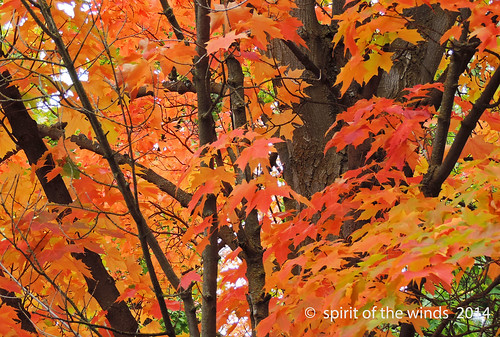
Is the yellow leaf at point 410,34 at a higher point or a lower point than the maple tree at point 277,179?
higher

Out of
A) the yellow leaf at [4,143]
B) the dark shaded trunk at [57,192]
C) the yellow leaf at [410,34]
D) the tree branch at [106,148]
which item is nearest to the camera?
the tree branch at [106,148]

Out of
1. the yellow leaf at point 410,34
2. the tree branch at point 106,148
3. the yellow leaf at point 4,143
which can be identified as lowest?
the tree branch at point 106,148

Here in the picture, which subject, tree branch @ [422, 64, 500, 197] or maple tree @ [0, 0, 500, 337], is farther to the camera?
tree branch @ [422, 64, 500, 197]

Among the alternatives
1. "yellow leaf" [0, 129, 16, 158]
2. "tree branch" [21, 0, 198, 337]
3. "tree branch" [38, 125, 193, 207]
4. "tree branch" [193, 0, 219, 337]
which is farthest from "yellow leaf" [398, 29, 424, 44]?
"yellow leaf" [0, 129, 16, 158]

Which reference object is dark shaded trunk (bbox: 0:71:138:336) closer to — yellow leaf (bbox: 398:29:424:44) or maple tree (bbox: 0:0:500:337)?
maple tree (bbox: 0:0:500:337)

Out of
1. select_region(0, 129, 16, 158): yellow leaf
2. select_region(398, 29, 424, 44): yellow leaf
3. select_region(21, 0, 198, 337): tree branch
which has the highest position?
select_region(398, 29, 424, 44): yellow leaf

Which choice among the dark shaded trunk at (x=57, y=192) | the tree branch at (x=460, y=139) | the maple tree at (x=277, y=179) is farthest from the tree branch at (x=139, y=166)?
the tree branch at (x=460, y=139)

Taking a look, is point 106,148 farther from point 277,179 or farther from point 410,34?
Answer: point 410,34

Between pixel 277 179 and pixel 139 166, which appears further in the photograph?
pixel 139 166

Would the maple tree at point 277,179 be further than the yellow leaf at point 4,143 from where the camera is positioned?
No

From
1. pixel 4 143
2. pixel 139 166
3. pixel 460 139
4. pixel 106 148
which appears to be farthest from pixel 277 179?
pixel 4 143

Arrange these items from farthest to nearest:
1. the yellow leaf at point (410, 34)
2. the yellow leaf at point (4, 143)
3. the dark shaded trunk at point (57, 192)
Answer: the yellow leaf at point (4, 143), the dark shaded trunk at point (57, 192), the yellow leaf at point (410, 34)

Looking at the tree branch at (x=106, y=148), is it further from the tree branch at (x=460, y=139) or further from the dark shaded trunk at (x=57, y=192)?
the tree branch at (x=460, y=139)

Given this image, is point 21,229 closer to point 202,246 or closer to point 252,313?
point 202,246
